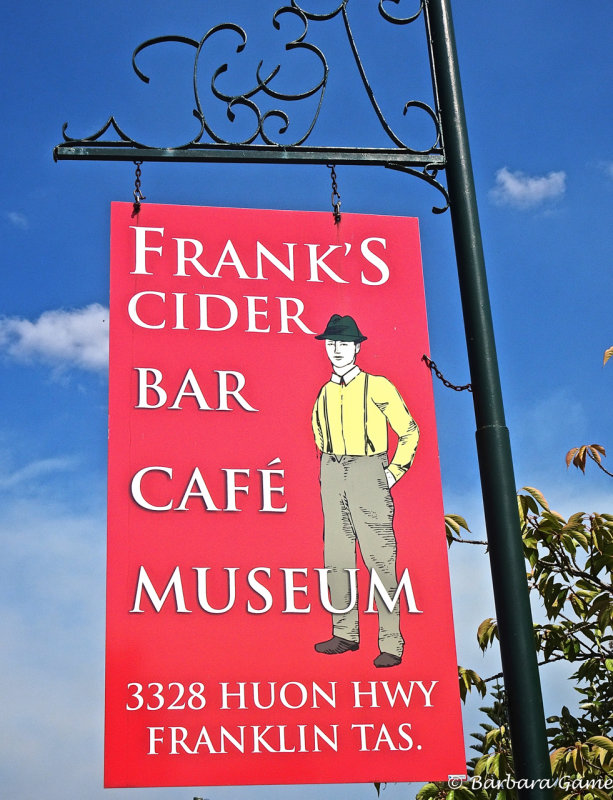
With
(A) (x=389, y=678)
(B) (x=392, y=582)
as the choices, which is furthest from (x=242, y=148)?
(A) (x=389, y=678)

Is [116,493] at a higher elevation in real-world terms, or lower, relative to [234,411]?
lower

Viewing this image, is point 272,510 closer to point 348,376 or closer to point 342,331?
point 348,376

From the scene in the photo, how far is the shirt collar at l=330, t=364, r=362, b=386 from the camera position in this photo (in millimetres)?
4648

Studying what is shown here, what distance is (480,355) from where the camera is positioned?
4113 millimetres

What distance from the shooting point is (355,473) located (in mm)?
4523

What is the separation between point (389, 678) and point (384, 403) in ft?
3.94

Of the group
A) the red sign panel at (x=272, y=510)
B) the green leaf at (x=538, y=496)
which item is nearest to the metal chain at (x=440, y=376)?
the red sign panel at (x=272, y=510)

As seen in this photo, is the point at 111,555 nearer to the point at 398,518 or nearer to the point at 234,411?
the point at 234,411

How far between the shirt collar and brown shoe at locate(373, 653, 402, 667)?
47.4 inches

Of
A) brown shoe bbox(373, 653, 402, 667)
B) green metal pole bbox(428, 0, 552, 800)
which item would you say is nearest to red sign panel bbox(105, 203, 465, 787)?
brown shoe bbox(373, 653, 402, 667)

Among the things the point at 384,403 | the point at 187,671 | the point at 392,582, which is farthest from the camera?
the point at 384,403

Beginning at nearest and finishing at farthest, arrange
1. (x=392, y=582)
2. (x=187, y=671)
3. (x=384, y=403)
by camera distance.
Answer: (x=187, y=671) < (x=392, y=582) < (x=384, y=403)

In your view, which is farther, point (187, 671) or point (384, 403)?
point (384, 403)

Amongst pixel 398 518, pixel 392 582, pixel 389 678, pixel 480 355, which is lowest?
pixel 389 678
